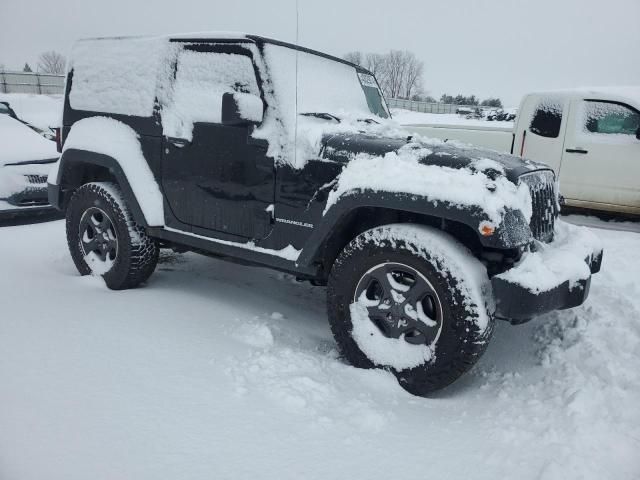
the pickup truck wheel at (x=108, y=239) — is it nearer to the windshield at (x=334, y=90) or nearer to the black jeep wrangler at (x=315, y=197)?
the black jeep wrangler at (x=315, y=197)

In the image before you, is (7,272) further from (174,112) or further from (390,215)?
(390,215)

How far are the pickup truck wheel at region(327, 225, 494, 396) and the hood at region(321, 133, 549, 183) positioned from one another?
1.31 feet

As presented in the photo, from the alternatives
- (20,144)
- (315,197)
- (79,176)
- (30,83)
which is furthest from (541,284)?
(30,83)

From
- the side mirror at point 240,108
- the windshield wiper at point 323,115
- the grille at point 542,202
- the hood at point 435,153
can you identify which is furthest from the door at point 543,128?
the side mirror at point 240,108

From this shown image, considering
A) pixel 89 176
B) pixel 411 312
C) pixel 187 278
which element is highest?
pixel 89 176

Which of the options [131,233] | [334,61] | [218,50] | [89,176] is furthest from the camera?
[89,176]

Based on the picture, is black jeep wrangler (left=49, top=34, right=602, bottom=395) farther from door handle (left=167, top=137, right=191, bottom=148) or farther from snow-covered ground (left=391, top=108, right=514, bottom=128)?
snow-covered ground (left=391, top=108, right=514, bottom=128)

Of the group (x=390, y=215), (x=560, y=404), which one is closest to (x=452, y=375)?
(x=560, y=404)

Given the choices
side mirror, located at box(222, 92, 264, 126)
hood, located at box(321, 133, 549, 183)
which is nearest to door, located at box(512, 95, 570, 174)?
hood, located at box(321, 133, 549, 183)

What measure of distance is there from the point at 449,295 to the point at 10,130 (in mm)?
6710

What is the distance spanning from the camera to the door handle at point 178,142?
3.47m

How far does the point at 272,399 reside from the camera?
2365mm

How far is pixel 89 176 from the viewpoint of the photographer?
4289mm

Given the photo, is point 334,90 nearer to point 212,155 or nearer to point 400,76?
point 212,155
